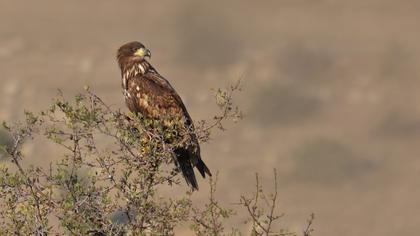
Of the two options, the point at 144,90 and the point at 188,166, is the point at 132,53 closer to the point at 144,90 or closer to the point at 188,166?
the point at 144,90

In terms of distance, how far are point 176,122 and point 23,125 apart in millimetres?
1457

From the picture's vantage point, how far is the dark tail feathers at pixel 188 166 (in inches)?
443

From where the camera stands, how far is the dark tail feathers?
36.9ft

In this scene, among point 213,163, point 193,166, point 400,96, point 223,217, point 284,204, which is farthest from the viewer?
point 400,96

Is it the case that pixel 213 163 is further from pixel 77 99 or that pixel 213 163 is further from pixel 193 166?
pixel 77 99

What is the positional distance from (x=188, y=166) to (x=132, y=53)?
2442 millimetres

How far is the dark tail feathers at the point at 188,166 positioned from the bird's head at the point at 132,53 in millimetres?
2205

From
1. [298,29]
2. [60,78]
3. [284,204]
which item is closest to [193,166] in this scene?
[284,204]

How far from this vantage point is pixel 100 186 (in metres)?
8.96

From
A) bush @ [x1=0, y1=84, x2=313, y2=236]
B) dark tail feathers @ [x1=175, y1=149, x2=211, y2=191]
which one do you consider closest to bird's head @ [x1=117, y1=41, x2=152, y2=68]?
dark tail feathers @ [x1=175, y1=149, x2=211, y2=191]

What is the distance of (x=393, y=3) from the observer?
6066 centimetres

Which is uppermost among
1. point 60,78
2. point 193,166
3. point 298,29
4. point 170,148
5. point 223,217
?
point 298,29

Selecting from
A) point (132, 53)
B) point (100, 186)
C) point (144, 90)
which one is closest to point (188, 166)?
point (144, 90)

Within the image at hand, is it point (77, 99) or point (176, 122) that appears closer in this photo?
point (77, 99)
